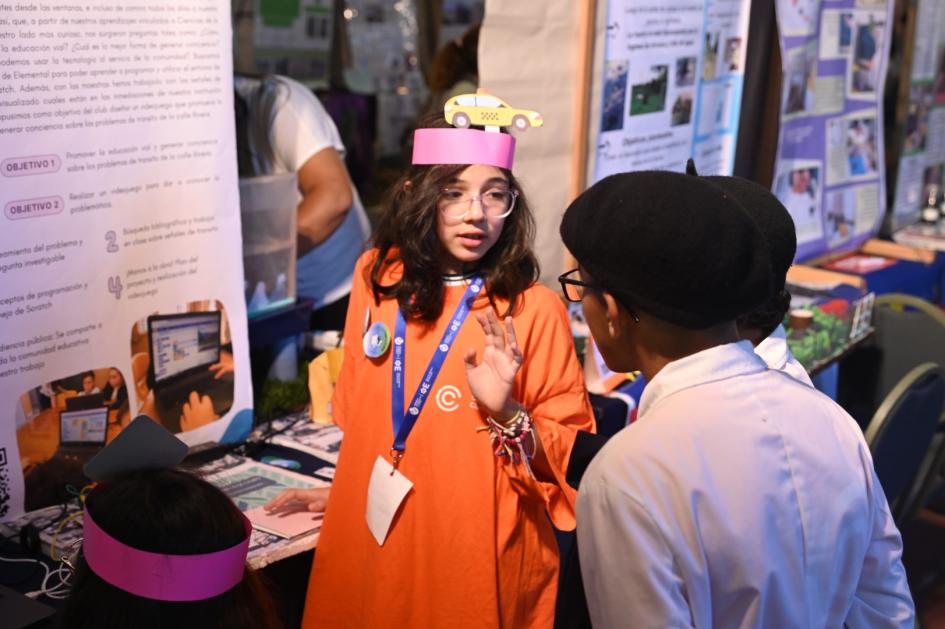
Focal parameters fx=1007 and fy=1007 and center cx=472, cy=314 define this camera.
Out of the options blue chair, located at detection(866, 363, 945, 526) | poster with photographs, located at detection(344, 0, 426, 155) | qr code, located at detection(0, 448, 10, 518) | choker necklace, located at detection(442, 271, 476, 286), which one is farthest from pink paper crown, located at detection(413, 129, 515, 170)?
poster with photographs, located at detection(344, 0, 426, 155)

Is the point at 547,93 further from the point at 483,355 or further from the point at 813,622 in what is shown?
the point at 813,622

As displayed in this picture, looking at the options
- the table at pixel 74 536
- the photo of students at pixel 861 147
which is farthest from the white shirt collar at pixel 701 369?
the photo of students at pixel 861 147

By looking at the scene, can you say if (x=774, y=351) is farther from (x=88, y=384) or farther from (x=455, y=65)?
(x=455, y=65)

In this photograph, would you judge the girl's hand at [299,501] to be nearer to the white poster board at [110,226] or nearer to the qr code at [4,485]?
the white poster board at [110,226]

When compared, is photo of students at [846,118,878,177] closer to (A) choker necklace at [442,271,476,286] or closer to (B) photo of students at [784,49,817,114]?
(B) photo of students at [784,49,817,114]

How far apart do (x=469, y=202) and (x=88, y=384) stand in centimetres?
97

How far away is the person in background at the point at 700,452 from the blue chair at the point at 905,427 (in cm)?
140

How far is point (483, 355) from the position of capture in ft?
6.55

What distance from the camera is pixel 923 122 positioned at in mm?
6141

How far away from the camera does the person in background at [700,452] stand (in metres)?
1.26

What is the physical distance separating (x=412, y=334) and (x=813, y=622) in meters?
1.00

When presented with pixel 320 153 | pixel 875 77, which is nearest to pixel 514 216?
pixel 320 153

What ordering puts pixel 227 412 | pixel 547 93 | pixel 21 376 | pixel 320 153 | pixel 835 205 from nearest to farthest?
pixel 21 376, pixel 227 412, pixel 547 93, pixel 320 153, pixel 835 205

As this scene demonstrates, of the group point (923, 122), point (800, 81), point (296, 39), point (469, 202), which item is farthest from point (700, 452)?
point (923, 122)
